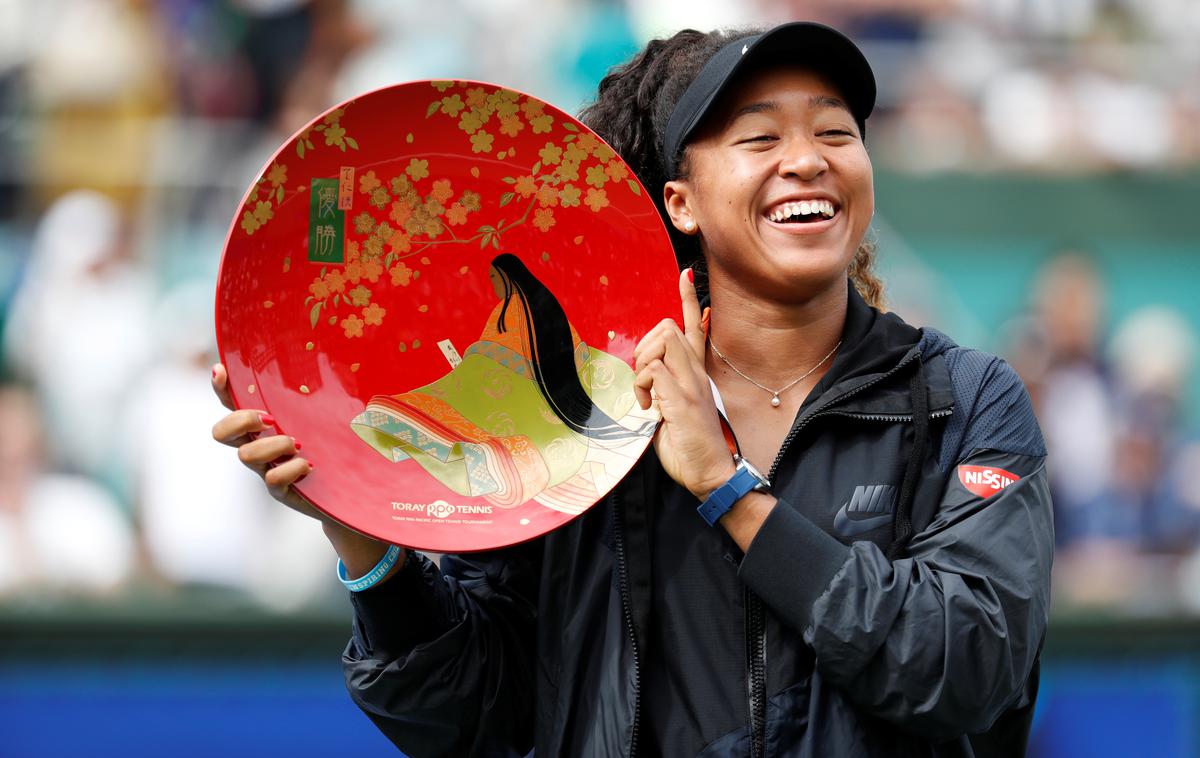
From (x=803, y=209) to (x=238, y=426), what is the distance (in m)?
0.72

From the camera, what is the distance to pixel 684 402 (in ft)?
5.61

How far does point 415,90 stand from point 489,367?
0.36 meters

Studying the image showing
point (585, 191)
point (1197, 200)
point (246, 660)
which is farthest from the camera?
point (1197, 200)

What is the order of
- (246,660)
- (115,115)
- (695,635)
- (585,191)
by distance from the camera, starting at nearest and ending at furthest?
(695,635), (585,191), (246,660), (115,115)

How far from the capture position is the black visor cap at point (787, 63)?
1771mm

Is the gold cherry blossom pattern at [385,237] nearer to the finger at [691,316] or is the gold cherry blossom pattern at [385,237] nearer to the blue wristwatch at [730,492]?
the finger at [691,316]

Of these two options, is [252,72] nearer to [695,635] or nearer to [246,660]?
[246,660]

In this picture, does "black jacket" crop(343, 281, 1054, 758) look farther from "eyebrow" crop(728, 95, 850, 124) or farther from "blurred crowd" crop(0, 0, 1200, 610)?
"blurred crowd" crop(0, 0, 1200, 610)

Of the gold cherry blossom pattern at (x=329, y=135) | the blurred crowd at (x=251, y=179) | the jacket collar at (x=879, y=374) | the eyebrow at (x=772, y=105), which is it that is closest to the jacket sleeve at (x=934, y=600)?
the jacket collar at (x=879, y=374)

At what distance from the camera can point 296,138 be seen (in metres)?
1.76

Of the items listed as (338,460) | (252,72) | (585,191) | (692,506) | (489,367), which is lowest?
(692,506)

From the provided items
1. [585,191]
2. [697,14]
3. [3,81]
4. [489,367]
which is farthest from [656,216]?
[3,81]

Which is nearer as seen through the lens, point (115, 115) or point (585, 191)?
point (585, 191)

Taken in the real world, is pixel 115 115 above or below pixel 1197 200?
above
